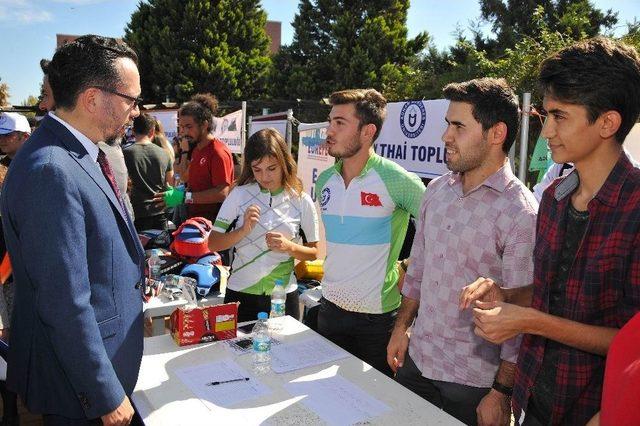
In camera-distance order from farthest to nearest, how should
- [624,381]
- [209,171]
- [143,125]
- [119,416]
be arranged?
1. [143,125]
2. [209,171]
3. [119,416]
4. [624,381]

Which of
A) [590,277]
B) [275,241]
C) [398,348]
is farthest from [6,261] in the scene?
[590,277]

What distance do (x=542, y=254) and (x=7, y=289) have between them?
9.23ft

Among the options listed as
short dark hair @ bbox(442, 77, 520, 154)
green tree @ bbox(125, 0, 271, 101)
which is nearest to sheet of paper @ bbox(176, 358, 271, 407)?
short dark hair @ bbox(442, 77, 520, 154)

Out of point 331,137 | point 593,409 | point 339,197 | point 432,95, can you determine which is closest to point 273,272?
point 339,197

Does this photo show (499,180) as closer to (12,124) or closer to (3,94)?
(12,124)

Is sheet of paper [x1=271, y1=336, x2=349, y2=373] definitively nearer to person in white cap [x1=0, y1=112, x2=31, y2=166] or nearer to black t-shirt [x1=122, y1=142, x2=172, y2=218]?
person in white cap [x1=0, y1=112, x2=31, y2=166]

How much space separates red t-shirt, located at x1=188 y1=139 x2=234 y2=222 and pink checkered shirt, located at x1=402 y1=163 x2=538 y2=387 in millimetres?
2767

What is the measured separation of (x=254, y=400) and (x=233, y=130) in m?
5.57

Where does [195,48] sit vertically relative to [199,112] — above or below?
above

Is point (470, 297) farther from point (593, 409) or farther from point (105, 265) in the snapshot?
point (105, 265)

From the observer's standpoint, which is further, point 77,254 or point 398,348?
point 398,348

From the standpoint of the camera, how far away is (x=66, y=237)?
1.42m

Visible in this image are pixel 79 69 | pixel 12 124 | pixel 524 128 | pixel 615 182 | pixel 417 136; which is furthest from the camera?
pixel 12 124

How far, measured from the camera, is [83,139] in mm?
1644
